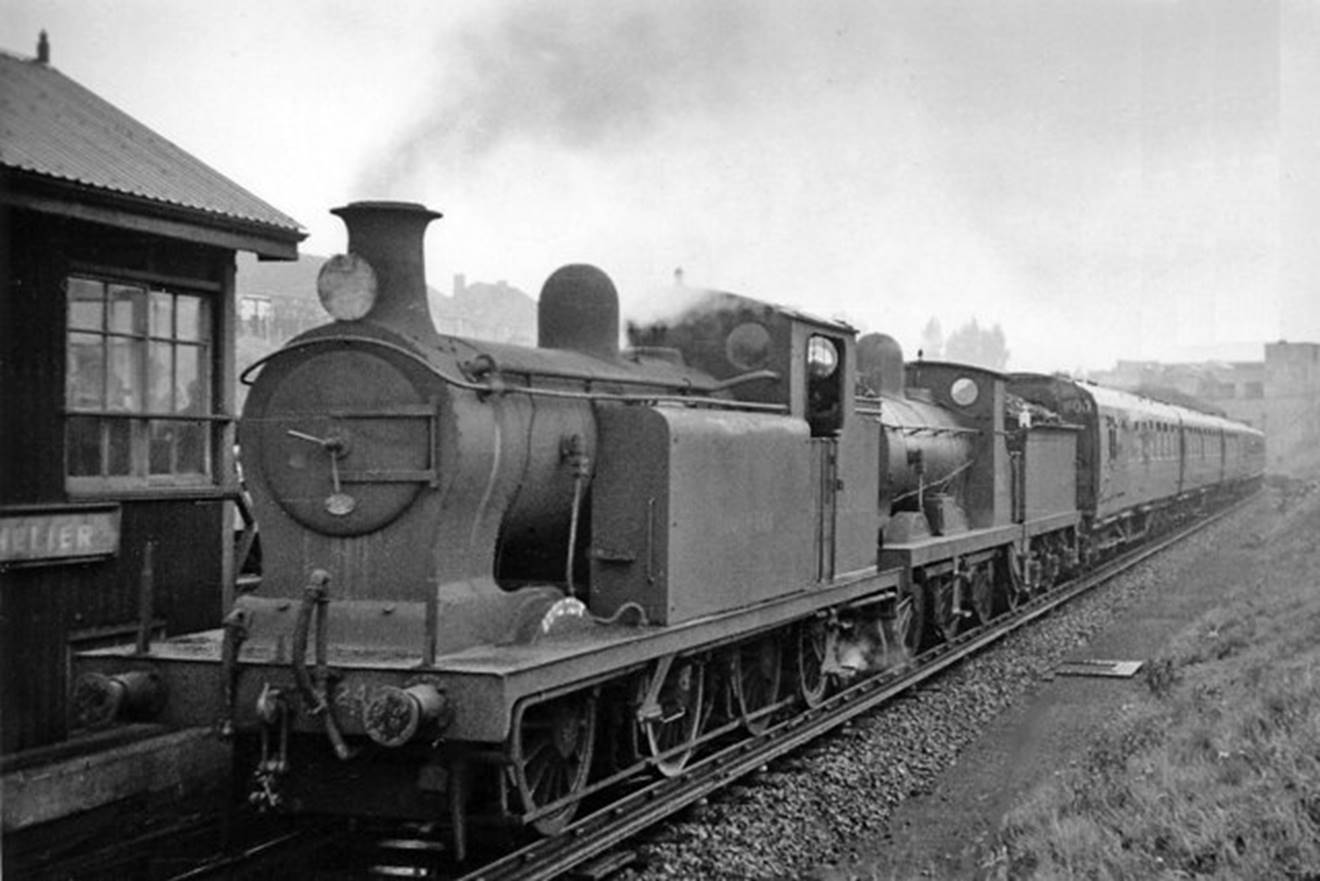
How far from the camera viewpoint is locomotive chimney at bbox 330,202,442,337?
662 centimetres

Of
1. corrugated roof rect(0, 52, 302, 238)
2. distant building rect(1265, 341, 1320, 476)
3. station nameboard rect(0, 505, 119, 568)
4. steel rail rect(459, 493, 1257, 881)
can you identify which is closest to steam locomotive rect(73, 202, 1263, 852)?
steel rail rect(459, 493, 1257, 881)

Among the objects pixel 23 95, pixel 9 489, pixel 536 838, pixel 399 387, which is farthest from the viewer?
pixel 23 95

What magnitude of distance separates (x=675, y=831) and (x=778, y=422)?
117 inches

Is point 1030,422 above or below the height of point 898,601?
above

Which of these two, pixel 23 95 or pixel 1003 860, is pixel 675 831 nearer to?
pixel 1003 860

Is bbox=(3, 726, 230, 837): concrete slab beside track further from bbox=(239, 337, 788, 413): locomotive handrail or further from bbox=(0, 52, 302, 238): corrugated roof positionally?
bbox=(0, 52, 302, 238): corrugated roof

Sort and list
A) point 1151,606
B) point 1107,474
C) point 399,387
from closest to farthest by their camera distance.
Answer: point 399,387, point 1151,606, point 1107,474

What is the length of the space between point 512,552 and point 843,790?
2.65m

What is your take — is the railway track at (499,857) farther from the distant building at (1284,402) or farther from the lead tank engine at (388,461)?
the distant building at (1284,402)

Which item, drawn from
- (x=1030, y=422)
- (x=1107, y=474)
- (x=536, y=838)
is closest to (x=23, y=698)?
(x=536, y=838)

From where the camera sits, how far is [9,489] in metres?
7.62

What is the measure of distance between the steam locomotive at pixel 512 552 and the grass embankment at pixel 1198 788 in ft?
7.36

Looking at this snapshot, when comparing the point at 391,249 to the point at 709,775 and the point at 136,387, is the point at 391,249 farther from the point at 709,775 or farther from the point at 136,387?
the point at 709,775

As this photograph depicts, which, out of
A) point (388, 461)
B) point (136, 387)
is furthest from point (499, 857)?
point (136, 387)
